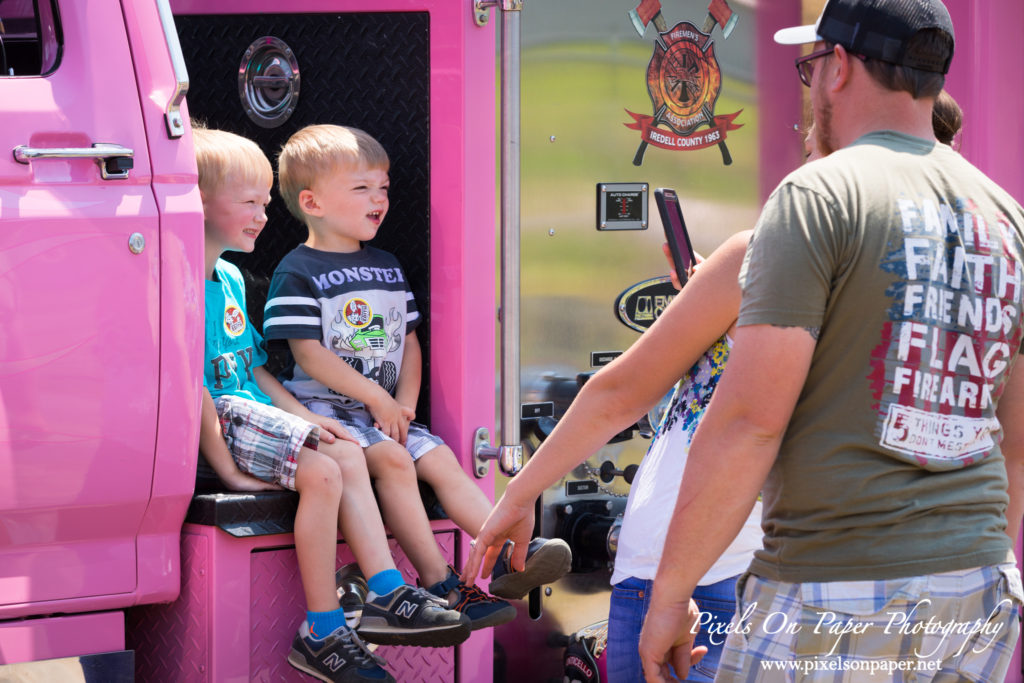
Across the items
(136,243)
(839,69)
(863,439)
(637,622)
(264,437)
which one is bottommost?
(637,622)

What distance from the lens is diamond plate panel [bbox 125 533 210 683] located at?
8.86 ft

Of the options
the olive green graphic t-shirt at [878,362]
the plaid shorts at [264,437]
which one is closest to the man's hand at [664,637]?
the olive green graphic t-shirt at [878,362]

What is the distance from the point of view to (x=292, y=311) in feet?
10.5

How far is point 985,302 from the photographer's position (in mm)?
1646

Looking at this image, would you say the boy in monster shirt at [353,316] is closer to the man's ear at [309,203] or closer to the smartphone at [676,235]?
the man's ear at [309,203]

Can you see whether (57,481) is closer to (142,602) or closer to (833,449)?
(142,602)

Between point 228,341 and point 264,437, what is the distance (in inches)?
13.7

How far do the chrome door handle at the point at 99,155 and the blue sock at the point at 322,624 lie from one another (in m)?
1.03

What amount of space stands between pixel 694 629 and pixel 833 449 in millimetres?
388

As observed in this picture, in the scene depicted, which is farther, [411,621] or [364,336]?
[364,336]

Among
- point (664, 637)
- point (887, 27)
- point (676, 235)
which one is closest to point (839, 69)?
point (887, 27)

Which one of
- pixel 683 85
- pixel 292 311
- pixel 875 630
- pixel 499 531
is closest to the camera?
pixel 875 630

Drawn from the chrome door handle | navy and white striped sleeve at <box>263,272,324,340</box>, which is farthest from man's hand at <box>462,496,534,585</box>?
navy and white striped sleeve at <box>263,272,324,340</box>

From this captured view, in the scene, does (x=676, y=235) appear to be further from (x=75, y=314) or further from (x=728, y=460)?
(x=75, y=314)
